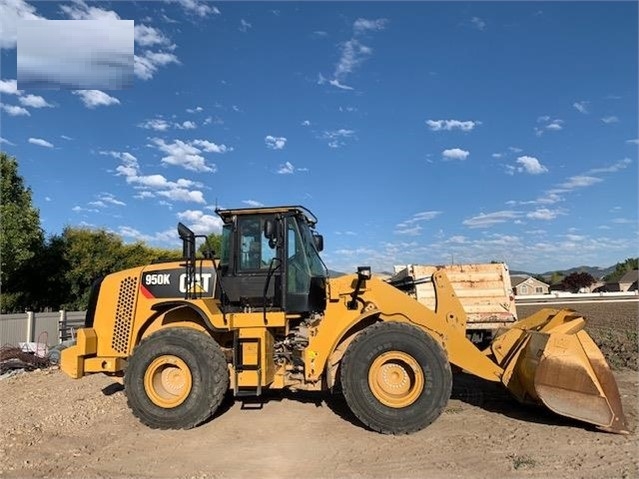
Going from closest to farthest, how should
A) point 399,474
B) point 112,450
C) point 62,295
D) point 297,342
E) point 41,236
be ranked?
point 399,474
point 112,450
point 297,342
point 41,236
point 62,295

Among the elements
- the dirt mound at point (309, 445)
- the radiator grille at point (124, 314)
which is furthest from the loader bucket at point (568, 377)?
the radiator grille at point (124, 314)

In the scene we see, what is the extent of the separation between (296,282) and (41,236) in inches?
831

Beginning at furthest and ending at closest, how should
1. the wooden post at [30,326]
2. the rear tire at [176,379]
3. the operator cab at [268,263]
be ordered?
the wooden post at [30,326] → the operator cab at [268,263] → the rear tire at [176,379]

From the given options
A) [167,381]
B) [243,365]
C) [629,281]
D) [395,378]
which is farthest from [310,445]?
[629,281]

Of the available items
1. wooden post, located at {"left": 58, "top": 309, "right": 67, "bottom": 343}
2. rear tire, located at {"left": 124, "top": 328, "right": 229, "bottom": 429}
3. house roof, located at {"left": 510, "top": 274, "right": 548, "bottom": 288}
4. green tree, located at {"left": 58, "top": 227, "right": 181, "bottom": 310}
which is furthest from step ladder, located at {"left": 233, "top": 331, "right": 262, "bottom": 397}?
green tree, located at {"left": 58, "top": 227, "right": 181, "bottom": 310}

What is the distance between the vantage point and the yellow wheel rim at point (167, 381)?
777 cm

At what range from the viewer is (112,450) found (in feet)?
22.5

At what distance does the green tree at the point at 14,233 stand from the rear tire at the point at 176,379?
1669 centimetres

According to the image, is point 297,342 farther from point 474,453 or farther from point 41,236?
point 41,236

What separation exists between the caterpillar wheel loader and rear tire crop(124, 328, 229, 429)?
0.05 feet

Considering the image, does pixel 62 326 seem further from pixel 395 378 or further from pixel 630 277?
pixel 630 277

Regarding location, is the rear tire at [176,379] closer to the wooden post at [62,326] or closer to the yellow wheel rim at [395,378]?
the yellow wheel rim at [395,378]

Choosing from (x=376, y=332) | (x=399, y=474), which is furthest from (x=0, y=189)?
(x=399, y=474)

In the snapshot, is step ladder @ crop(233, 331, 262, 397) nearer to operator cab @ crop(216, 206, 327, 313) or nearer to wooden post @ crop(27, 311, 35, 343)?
operator cab @ crop(216, 206, 327, 313)
